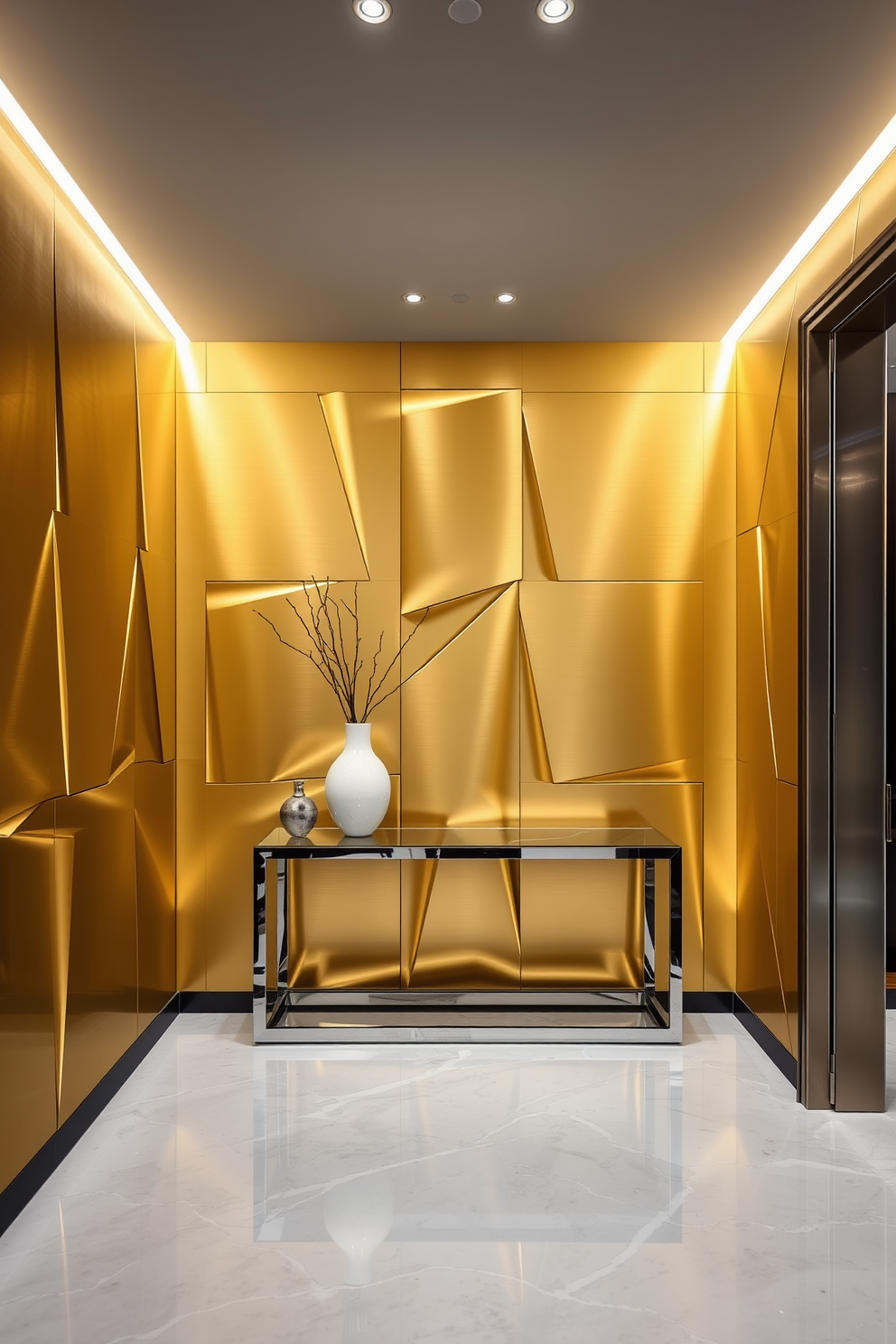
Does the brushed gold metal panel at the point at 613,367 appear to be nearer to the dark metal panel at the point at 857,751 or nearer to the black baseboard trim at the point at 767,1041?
the dark metal panel at the point at 857,751

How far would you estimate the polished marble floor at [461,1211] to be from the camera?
2023 millimetres

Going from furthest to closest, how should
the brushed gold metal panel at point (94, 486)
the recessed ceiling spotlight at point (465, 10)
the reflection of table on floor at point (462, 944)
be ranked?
the reflection of table on floor at point (462, 944) < the brushed gold metal panel at point (94, 486) < the recessed ceiling spotlight at point (465, 10)

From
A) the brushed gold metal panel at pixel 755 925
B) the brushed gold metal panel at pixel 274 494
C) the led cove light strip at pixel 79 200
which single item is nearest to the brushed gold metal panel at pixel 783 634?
the brushed gold metal panel at pixel 755 925

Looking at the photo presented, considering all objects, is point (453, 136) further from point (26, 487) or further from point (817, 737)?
point (817, 737)

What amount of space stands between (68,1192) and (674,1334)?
1.61 m

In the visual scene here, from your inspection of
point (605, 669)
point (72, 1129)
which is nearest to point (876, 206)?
point (605, 669)

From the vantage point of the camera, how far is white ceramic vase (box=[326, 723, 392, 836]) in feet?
12.0

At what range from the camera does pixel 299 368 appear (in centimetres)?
397

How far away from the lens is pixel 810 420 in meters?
3.08

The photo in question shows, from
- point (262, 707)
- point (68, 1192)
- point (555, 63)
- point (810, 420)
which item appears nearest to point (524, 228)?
point (555, 63)

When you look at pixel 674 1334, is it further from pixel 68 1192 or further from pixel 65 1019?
pixel 65 1019

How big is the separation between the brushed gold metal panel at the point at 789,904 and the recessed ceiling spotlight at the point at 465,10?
241 centimetres

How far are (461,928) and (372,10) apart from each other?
10.4ft

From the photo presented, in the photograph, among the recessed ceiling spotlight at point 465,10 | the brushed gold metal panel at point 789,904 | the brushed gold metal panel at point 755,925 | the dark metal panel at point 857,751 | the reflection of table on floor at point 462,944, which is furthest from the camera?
the reflection of table on floor at point 462,944
